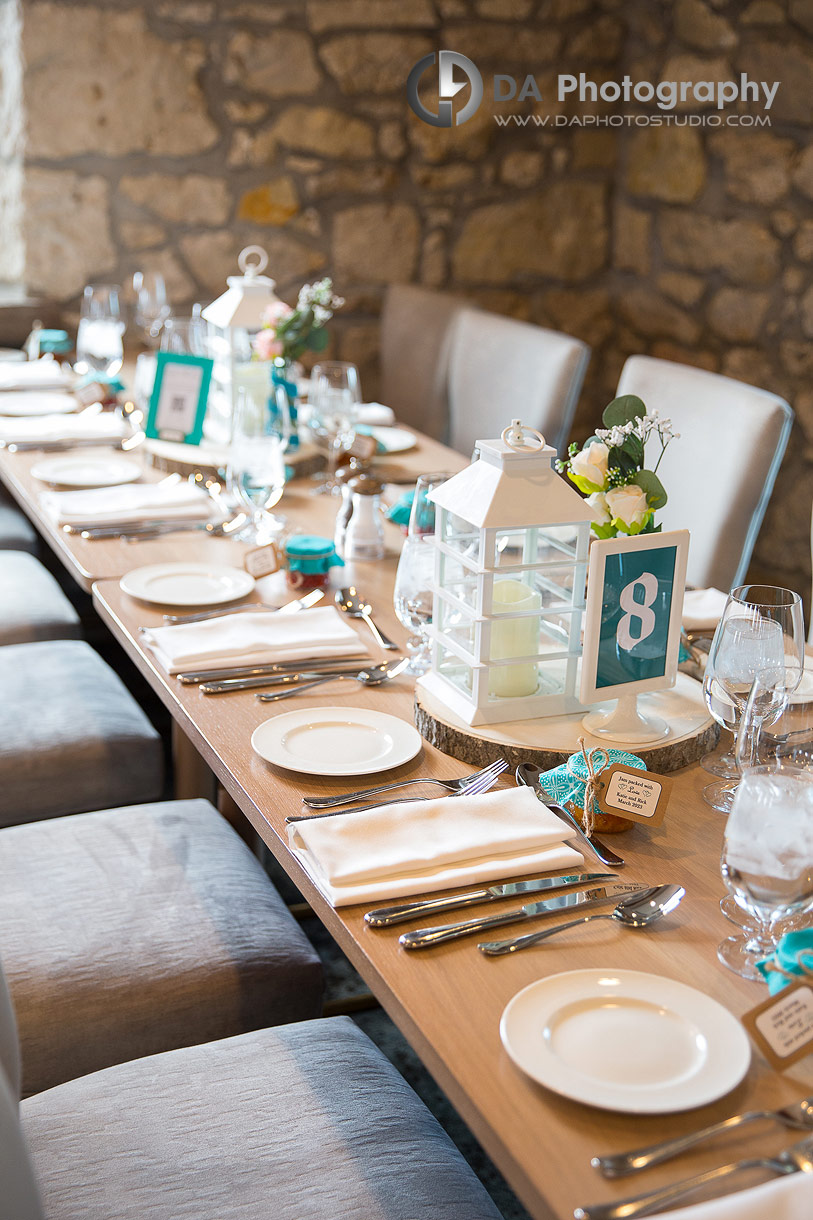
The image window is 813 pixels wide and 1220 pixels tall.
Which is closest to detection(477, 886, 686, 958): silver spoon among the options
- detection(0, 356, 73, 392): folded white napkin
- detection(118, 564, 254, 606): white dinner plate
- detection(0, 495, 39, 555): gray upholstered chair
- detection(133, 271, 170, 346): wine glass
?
detection(118, 564, 254, 606): white dinner plate

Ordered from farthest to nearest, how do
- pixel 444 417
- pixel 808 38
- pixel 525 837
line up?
pixel 444 417 < pixel 808 38 < pixel 525 837

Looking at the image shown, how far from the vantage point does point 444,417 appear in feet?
10.8

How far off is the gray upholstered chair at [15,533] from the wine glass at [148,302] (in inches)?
22.5

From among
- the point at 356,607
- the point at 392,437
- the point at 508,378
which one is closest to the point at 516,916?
the point at 356,607

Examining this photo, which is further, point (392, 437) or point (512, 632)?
point (392, 437)

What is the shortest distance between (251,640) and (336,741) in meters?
0.27

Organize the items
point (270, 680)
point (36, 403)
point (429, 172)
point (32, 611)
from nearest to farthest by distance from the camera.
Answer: point (270, 680) < point (32, 611) < point (36, 403) < point (429, 172)

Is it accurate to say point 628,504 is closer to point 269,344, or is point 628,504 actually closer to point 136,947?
point 136,947

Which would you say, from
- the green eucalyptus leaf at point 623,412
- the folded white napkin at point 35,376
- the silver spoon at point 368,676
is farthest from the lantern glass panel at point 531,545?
the folded white napkin at point 35,376

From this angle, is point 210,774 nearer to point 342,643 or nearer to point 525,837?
point 342,643

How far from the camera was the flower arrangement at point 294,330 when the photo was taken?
2.29 meters

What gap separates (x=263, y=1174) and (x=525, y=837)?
354 millimetres

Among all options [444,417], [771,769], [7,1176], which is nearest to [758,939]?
[771,769]

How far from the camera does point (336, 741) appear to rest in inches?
48.3
